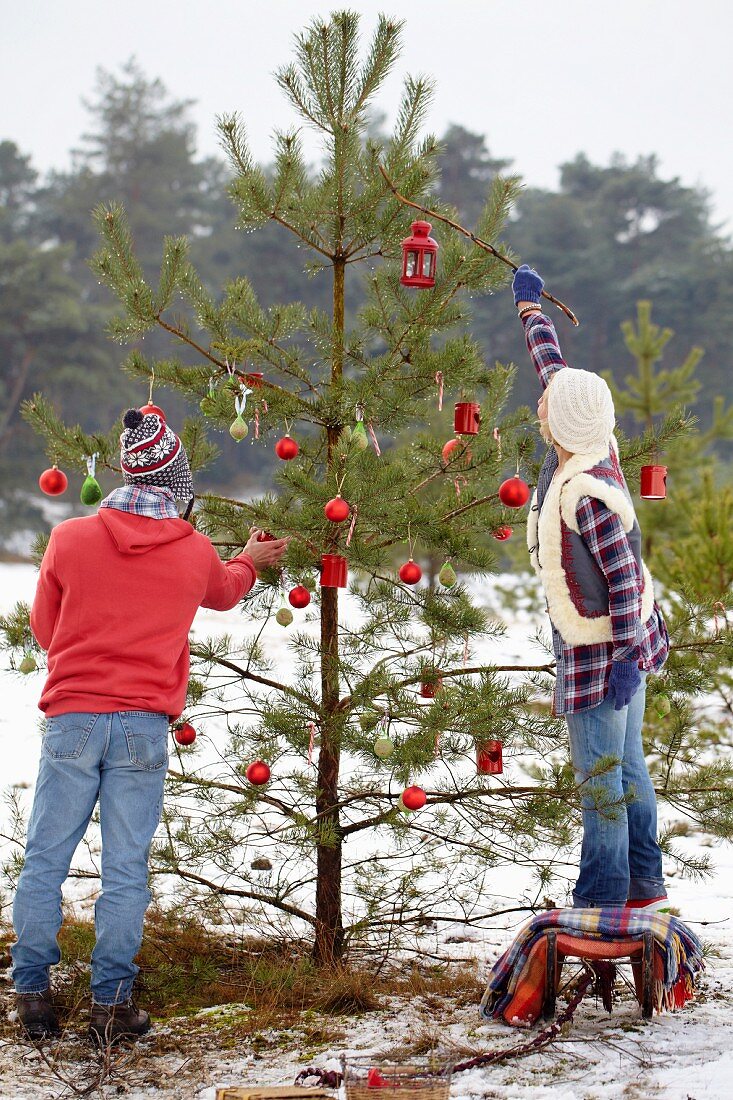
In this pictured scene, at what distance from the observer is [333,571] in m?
3.50

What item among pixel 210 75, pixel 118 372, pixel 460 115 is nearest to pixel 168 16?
pixel 210 75

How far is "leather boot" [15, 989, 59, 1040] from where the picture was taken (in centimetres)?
308

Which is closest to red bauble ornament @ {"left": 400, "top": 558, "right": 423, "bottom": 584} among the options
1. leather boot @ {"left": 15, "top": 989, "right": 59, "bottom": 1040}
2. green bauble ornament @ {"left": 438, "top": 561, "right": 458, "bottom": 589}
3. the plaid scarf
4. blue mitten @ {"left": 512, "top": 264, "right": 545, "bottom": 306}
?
green bauble ornament @ {"left": 438, "top": 561, "right": 458, "bottom": 589}

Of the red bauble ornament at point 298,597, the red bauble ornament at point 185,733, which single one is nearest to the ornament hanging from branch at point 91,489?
the red bauble ornament at point 298,597

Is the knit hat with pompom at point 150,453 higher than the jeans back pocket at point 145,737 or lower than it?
higher

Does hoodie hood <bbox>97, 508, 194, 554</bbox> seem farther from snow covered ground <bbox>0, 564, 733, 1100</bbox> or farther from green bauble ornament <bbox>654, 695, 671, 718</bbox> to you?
green bauble ornament <bbox>654, 695, 671, 718</bbox>

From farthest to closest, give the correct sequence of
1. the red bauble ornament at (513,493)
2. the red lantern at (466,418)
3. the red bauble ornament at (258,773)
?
the red lantern at (466,418) → the red bauble ornament at (258,773) → the red bauble ornament at (513,493)

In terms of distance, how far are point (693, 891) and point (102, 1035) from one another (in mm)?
Answer: 3091

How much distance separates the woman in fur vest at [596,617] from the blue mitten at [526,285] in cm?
48

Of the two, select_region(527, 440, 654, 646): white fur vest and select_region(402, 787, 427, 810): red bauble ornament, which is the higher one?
select_region(527, 440, 654, 646): white fur vest

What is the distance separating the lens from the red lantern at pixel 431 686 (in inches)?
140

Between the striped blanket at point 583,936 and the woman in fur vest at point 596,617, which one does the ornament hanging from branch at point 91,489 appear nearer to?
the woman in fur vest at point 596,617

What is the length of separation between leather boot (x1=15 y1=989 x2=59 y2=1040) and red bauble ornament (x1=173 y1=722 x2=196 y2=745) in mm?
906

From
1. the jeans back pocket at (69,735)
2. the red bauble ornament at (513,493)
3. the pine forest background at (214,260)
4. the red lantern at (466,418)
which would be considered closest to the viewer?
the jeans back pocket at (69,735)
